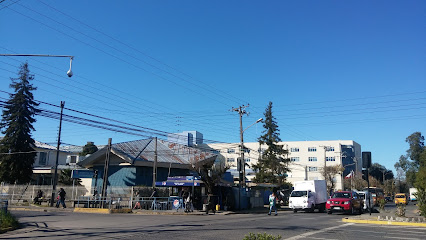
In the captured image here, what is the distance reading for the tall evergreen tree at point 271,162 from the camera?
177 feet

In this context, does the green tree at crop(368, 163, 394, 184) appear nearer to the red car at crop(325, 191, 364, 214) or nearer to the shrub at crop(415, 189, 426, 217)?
the red car at crop(325, 191, 364, 214)

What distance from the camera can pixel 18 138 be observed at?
4378 centimetres

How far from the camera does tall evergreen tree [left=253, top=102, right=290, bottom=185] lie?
53.9 m

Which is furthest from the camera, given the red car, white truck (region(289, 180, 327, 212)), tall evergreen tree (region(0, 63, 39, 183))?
tall evergreen tree (region(0, 63, 39, 183))

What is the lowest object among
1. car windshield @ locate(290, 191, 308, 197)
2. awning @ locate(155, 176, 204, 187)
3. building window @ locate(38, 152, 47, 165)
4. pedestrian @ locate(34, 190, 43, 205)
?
pedestrian @ locate(34, 190, 43, 205)

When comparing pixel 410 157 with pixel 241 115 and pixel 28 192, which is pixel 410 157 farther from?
pixel 28 192

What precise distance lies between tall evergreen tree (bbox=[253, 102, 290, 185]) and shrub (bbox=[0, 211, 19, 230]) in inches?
1695

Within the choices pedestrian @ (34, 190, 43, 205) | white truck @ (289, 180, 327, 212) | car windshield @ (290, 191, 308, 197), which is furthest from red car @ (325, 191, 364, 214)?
pedestrian @ (34, 190, 43, 205)

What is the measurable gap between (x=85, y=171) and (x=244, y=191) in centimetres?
1700

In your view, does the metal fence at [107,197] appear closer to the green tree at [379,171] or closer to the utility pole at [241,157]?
the utility pole at [241,157]

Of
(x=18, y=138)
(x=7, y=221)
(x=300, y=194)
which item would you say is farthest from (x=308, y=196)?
(x=18, y=138)

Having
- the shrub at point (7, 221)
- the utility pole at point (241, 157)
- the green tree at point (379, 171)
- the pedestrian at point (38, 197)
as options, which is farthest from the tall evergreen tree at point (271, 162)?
the green tree at point (379, 171)

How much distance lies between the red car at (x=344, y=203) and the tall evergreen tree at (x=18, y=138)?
36.3 meters

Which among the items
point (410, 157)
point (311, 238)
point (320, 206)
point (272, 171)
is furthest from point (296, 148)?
point (311, 238)
